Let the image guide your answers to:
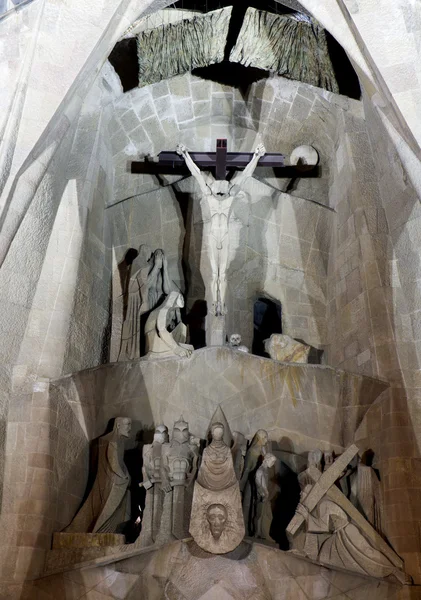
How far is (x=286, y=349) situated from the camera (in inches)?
413

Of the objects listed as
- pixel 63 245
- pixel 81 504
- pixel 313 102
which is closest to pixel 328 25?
pixel 313 102

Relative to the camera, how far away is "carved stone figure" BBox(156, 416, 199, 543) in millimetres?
8867

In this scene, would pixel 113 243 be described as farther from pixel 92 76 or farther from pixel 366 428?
pixel 366 428

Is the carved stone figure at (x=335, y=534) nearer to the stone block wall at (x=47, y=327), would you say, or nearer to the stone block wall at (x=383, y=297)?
the stone block wall at (x=383, y=297)

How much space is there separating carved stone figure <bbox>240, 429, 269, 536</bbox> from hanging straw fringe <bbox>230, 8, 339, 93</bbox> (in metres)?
3.83

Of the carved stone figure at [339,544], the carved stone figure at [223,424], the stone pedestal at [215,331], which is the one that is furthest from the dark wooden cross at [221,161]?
the carved stone figure at [339,544]

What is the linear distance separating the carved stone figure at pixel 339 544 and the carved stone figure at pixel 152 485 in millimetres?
1295

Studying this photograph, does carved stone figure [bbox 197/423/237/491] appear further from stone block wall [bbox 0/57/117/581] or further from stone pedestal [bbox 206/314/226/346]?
stone block wall [bbox 0/57/117/581]

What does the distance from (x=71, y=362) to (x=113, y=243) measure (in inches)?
69.0

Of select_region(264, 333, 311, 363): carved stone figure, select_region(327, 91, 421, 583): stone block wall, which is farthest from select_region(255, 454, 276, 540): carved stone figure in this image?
select_region(264, 333, 311, 363): carved stone figure

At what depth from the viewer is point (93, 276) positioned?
10695mm

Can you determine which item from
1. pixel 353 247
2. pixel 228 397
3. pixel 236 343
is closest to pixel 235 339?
pixel 236 343

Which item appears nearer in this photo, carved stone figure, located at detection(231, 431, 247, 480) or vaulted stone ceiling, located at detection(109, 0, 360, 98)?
carved stone figure, located at detection(231, 431, 247, 480)

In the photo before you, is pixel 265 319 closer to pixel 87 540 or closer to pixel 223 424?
pixel 223 424
